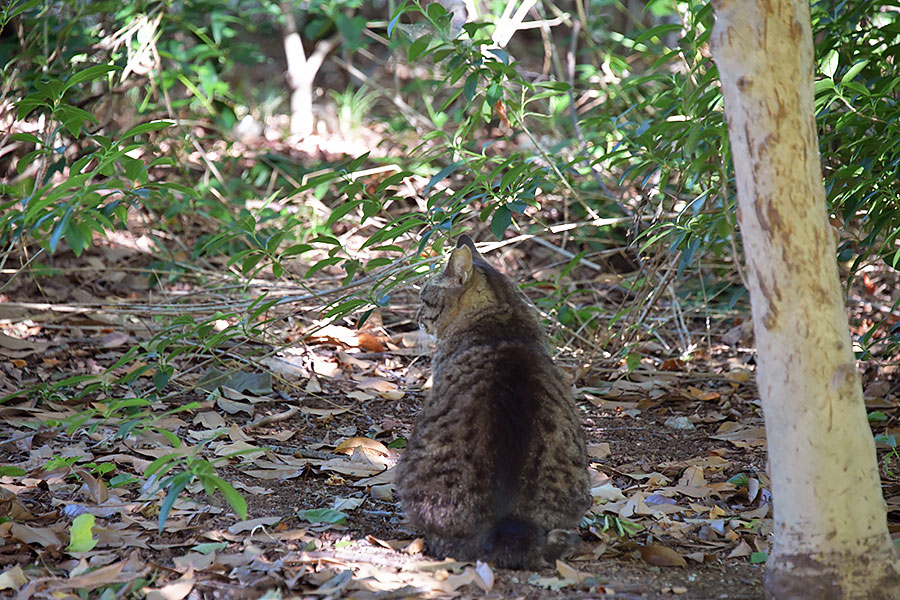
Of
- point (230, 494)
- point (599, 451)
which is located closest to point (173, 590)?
point (230, 494)

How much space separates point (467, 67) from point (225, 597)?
2.27 meters

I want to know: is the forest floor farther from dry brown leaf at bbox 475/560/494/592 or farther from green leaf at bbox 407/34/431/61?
green leaf at bbox 407/34/431/61

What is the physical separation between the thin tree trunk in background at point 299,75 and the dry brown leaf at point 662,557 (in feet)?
18.7

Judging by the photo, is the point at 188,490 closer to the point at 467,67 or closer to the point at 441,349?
the point at 441,349

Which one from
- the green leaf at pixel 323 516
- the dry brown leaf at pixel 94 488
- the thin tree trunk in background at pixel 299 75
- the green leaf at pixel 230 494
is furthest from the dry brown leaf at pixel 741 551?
the thin tree trunk in background at pixel 299 75

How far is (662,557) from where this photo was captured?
9.51 feet

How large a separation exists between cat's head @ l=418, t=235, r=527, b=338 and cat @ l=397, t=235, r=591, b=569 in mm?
209

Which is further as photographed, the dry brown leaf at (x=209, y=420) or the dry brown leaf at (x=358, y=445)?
the dry brown leaf at (x=209, y=420)

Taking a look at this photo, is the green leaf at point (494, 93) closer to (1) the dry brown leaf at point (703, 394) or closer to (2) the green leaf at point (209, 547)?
(1) the dry brown leaf at point (703, 394)

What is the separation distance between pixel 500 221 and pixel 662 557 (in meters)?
1.43

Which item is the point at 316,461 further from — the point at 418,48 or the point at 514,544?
the point at 418,48

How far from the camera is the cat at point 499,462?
2.72 meters

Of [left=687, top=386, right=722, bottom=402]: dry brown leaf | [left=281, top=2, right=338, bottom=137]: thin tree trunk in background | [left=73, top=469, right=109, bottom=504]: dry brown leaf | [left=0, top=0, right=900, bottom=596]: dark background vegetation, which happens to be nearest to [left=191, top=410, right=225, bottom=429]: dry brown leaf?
[left=0, top=0, right=900, bottom=596]: dark background vegetation

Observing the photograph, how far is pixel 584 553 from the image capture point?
9.59 feet
